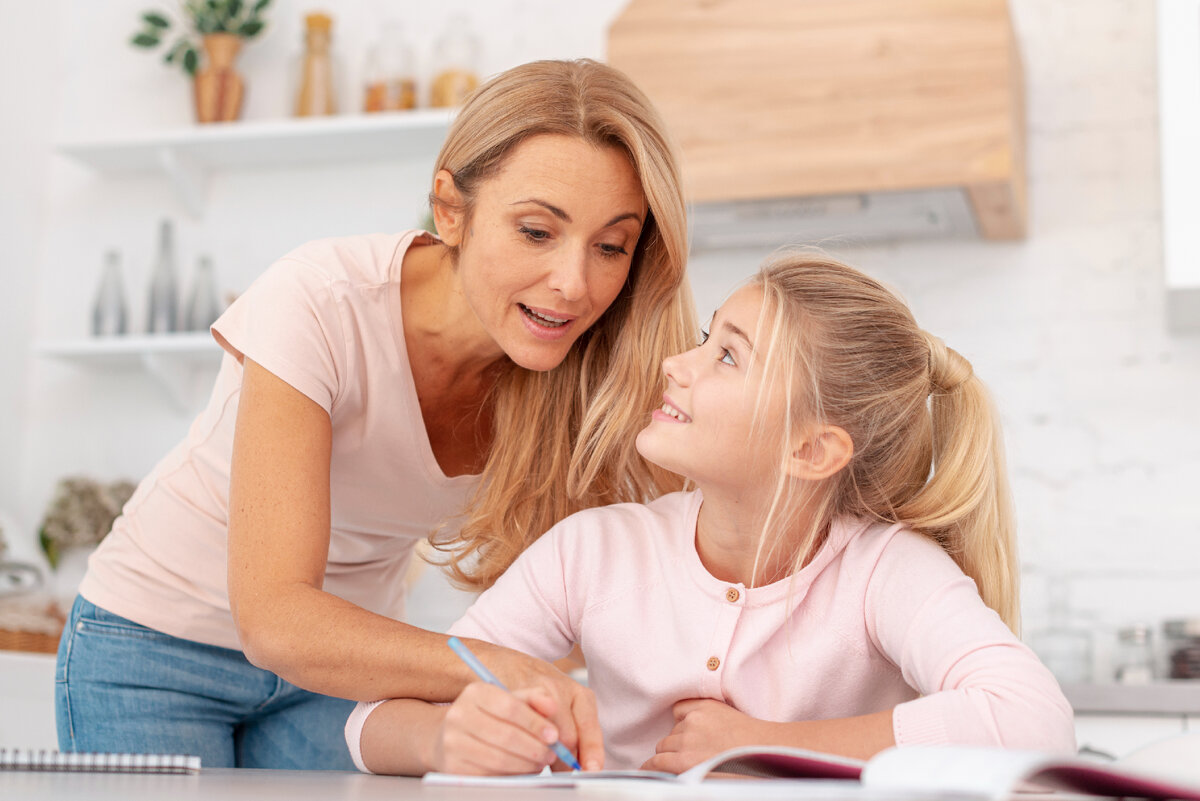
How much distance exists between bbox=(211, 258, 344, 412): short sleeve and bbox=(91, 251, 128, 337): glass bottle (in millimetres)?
2158

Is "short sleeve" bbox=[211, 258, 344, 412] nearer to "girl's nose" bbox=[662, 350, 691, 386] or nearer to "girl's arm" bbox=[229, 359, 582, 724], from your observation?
"girl's arm" bbox=[229, 359, 582, 724]

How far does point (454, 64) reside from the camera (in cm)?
315

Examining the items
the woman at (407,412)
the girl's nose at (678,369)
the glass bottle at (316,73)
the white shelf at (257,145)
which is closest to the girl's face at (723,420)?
the girl's nose at (678,369)

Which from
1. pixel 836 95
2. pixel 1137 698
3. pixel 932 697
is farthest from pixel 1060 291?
pixel 932 697

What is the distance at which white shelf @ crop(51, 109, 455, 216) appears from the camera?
10.3 feet

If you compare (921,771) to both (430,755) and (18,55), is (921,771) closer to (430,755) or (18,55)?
(430,755)

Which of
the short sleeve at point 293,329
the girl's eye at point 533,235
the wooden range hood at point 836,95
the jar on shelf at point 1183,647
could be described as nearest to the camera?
the short sleeve at point 293,329

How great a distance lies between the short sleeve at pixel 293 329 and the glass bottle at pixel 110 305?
2.16 m

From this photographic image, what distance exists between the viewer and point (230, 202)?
3.45 metres

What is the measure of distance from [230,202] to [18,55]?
78 cm

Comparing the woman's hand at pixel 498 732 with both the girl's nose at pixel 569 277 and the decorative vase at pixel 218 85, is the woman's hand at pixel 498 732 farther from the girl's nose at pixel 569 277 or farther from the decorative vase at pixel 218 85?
the decorative vase at pixel 218 85

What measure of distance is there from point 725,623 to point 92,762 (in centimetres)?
58

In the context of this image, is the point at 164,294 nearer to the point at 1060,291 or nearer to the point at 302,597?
the point at 1060,291

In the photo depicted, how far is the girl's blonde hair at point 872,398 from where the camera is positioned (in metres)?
1.27
